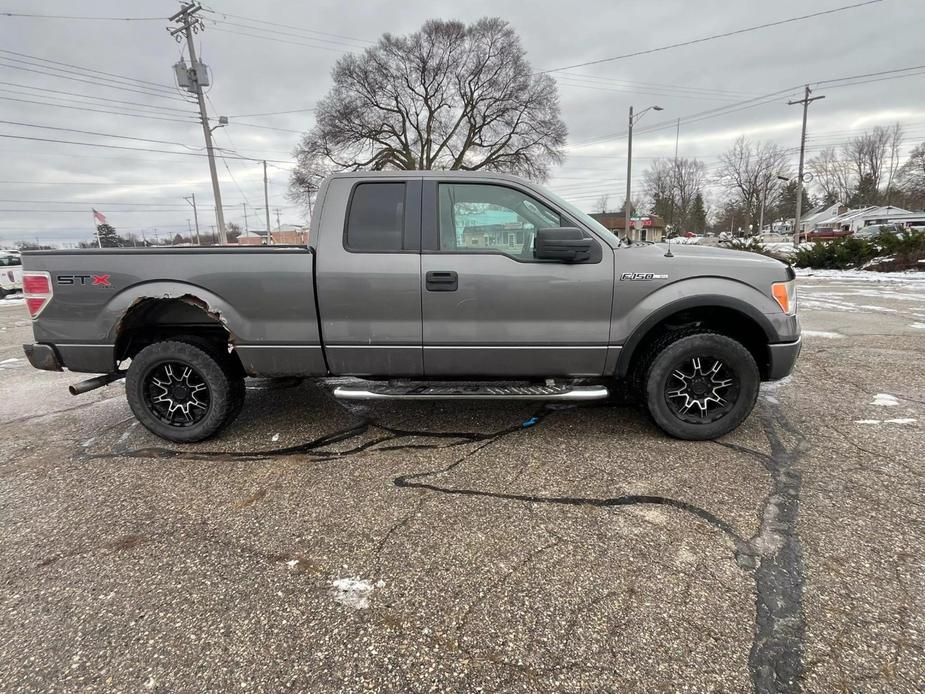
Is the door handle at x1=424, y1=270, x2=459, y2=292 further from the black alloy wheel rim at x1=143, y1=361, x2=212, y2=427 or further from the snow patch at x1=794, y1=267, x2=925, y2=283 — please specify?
the snow patch at x1=794, y1=267, x2=925, y2=283

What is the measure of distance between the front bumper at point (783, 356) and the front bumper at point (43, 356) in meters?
5.17

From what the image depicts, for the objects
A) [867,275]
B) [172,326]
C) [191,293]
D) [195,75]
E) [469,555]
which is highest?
[195,75]

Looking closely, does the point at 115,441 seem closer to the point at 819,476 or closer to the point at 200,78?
the point at 819,476

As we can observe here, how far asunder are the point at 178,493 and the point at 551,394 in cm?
247

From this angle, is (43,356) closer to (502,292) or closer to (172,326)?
(172,326)

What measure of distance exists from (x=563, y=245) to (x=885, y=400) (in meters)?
3.50

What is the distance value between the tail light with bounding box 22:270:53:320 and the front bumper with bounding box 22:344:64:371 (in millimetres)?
247

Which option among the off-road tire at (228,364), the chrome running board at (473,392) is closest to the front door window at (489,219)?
the chrome running board at (473,392)

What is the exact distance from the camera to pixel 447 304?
3.50m

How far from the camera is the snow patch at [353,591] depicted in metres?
2.13

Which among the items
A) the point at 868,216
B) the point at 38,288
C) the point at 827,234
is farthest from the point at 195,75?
the point at 868,216

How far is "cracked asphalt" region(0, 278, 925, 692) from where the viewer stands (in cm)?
182

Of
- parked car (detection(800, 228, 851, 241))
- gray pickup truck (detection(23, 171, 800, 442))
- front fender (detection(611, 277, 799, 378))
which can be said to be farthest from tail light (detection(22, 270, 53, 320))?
parked car (detection(800, 228, 851, 241))

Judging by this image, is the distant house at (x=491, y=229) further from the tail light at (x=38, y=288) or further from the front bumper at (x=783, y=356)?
the tail light at (x=38, y=288)
